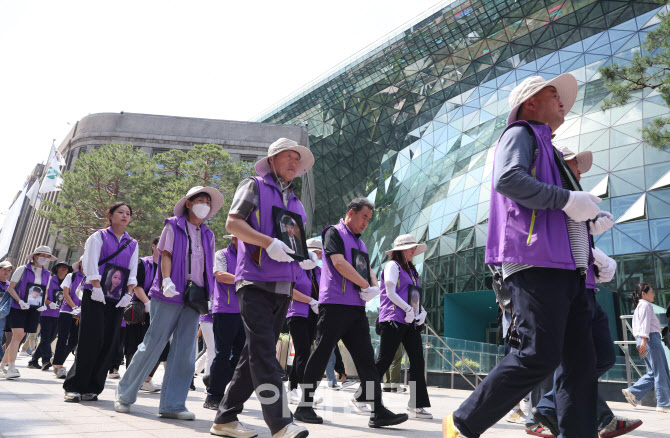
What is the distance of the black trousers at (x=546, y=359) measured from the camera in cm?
237

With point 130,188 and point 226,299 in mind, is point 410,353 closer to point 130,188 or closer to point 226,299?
point 226,299

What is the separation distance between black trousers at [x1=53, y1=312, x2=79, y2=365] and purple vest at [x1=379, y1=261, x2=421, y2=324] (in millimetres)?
4848

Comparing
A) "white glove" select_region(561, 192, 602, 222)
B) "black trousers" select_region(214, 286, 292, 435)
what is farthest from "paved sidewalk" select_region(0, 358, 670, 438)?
"white glove" select_region(561, 192, 602, 222)

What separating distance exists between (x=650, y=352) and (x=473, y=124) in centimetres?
2372

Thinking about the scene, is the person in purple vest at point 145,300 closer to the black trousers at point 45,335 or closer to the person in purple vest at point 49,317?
the person in purple vest at point 49,317

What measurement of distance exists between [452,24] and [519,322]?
A: 31.0 meters

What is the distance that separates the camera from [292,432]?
2.81 meters

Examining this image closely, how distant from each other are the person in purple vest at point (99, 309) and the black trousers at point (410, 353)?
277 cm

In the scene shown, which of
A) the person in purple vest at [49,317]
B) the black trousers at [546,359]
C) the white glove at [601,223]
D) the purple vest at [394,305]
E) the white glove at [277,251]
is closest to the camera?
the black trousers at [546,359]

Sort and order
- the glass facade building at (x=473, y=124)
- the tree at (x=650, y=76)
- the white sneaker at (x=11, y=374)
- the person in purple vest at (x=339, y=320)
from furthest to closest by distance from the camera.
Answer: the glass facade building at (x=473, y=124), the tree at (x=650, y=76), the white sneaker at (x=11, y=374), the person in purple vest at (x=339, y=320)

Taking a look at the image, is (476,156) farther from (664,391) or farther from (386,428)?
(386,428)

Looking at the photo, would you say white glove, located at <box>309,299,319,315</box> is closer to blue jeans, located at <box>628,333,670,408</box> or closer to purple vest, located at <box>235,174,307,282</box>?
purple vest, located at <box>235,174,307,282</box>

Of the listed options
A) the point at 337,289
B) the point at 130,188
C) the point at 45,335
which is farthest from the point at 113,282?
the point at 130,188

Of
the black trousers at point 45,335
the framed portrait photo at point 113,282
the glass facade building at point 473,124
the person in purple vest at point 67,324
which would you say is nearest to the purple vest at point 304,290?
the framed portrait photo at point 113,282
